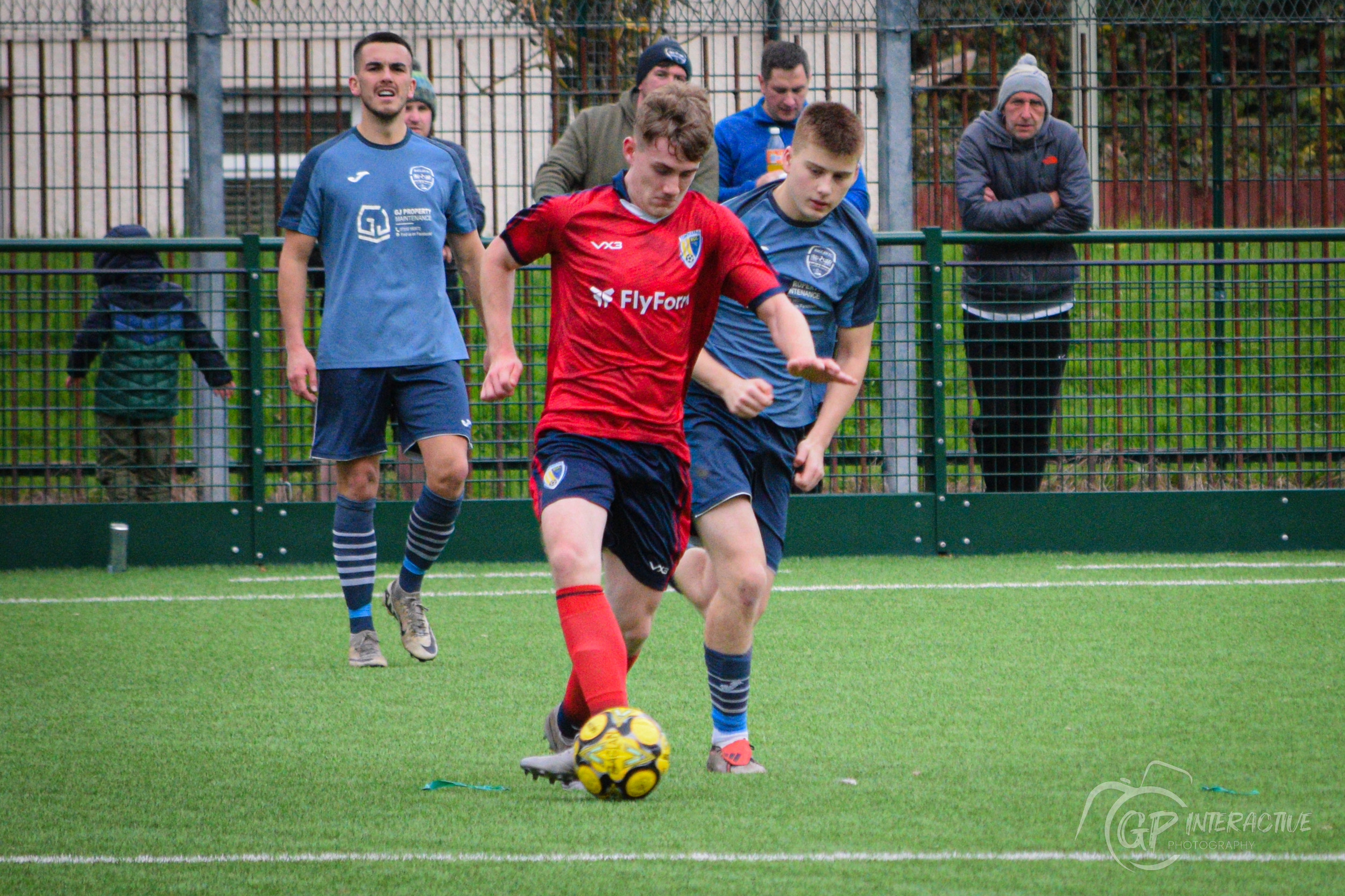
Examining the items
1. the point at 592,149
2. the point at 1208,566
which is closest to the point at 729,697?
the point at 592,149

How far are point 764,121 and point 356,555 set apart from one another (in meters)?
2.89

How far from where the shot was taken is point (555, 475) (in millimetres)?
4027

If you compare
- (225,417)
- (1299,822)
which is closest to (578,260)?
(1299,822)

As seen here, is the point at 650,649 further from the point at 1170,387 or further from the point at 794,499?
the point at 1170,387

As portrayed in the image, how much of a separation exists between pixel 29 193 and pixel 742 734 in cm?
915

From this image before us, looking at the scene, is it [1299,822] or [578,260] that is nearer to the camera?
[1299,822]

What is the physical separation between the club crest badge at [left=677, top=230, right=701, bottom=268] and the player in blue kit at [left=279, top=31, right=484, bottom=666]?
6.69 feet

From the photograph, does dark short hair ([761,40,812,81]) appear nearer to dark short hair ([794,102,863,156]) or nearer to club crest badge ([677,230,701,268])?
dark short hair ([794,102,863,156])

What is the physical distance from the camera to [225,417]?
28.3 feet

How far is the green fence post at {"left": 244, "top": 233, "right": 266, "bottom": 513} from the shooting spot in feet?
27.5

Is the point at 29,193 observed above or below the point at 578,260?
above

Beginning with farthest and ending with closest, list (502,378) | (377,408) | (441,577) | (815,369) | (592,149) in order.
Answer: (441,577), (592,149), (377,408), (502,378), (815,369)

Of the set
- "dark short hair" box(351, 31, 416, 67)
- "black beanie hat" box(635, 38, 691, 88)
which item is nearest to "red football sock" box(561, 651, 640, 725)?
"dark short hair" box(351, 31, 416, 67)

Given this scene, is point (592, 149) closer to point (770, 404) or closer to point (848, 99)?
point (770, 404)
